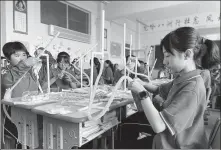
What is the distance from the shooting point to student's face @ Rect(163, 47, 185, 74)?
0.79 m

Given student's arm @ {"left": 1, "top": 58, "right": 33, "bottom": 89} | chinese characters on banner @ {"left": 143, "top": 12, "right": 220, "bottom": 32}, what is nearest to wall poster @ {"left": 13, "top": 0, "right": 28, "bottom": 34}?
student's arm @ {"left": 1, "top": 58, "right": 33, "bottom": 89}

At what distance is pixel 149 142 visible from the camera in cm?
121

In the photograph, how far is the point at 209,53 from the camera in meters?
0.90

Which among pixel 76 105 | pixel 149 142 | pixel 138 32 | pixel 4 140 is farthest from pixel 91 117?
pixel 138 32

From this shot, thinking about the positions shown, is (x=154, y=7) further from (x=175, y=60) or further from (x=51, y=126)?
(x=51, y=126)

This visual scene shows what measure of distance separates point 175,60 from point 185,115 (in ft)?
0.87

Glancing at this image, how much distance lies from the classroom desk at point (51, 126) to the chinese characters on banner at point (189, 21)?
18.4 feet

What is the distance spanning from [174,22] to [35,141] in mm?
6277

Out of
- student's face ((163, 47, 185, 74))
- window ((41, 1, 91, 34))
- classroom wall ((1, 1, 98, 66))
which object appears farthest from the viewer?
window ((41, 1, 91, 34))

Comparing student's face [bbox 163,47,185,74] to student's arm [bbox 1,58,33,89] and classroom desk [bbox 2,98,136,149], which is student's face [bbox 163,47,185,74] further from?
student's arm [bbox 1,58,33,89]

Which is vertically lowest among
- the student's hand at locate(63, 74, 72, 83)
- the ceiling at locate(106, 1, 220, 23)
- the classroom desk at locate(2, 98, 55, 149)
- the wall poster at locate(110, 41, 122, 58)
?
the classroom desk at locate(2, 98, 55, 149)

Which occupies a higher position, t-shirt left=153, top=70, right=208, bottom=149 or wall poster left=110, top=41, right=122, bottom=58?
wall poster left=110, top=41, right=122, bottom=58

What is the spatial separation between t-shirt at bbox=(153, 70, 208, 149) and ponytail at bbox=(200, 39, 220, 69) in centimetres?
18

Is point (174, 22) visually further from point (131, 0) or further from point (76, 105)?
point (76, 105)
